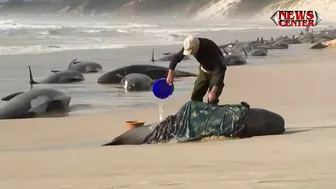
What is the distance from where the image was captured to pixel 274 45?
103 ft

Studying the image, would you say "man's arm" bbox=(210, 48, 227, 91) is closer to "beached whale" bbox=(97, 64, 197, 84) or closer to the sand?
the sand

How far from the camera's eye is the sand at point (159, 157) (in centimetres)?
499

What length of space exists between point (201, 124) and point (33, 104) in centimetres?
439

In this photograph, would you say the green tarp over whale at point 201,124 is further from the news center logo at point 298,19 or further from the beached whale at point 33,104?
the news center logo at point 298,19

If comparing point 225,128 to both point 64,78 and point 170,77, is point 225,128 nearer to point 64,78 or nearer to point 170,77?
point 170,77

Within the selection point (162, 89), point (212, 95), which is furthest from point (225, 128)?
point (162, 89)

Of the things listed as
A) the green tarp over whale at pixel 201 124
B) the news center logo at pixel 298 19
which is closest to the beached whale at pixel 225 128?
the green tarp over whale at pixel 201 124

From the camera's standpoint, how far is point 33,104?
11.0 metres

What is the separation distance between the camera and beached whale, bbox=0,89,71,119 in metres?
10.7

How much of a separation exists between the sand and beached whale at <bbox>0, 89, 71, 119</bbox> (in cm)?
37

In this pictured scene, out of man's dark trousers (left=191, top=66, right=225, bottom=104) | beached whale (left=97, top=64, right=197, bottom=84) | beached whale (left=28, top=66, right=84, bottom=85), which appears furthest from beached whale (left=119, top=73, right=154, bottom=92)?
man's dark trousers (left=191, top=66, right=225, bottom=104)

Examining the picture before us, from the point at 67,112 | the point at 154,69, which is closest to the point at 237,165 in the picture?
the point at 67,112

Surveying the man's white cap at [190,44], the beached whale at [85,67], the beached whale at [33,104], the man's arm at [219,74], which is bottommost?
the beached whale at [85,67]

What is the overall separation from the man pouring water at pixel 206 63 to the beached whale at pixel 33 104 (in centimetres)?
394
